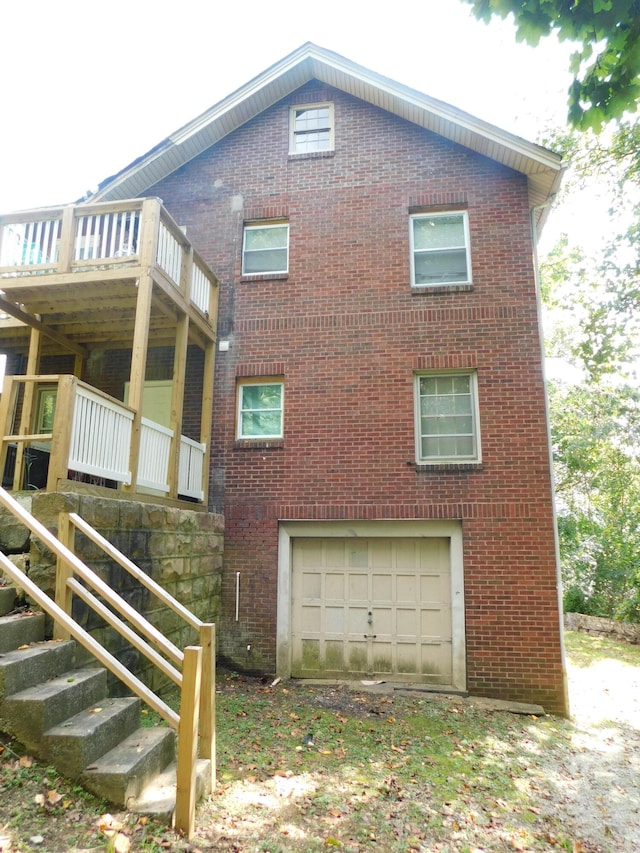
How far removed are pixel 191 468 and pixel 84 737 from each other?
17.6 ft

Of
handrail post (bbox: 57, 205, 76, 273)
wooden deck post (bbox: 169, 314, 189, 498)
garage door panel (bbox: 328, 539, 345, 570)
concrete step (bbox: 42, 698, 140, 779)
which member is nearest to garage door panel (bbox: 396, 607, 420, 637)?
garage door panel (bbox: 328, 539, 345, 570)

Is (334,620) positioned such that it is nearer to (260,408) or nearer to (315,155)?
(260,408)

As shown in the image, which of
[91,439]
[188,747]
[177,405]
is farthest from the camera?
[177,405]

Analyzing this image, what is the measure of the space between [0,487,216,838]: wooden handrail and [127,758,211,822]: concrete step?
7 centimetres

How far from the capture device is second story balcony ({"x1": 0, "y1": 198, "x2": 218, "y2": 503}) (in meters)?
6.02

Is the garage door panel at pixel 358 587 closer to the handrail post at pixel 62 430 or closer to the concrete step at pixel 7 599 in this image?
the handrail post at pixel 62 430

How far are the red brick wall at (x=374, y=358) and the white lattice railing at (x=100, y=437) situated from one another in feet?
9.24

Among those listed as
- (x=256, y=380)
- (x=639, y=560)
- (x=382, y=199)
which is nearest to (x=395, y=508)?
(x=256, y=380)

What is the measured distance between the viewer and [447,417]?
29.7 ft

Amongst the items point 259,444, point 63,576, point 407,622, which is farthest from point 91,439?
point 407,622

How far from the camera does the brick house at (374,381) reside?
8406 mm

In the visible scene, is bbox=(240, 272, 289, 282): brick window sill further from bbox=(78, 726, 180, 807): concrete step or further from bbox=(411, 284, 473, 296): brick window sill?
bbox=(78, 726, 180, 807): concrete step

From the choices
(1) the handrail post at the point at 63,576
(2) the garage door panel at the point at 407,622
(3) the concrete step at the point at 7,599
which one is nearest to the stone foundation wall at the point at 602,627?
(2) the garage door panel at the point at 407,622

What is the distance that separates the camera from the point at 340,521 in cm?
888
